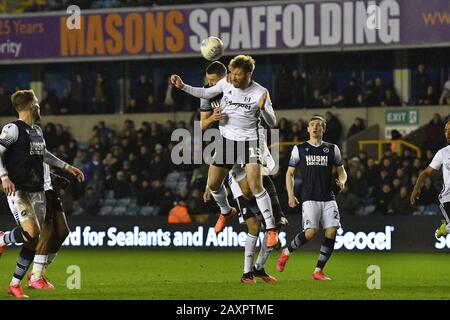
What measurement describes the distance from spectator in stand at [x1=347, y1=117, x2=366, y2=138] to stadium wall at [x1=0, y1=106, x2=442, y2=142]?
74 cm

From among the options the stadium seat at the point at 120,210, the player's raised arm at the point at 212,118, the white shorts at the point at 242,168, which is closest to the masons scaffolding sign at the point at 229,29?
the stadium seat at the point at 120,210

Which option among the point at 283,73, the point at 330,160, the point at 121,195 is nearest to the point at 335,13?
the point at 283,73

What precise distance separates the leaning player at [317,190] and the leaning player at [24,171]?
11.5 ft

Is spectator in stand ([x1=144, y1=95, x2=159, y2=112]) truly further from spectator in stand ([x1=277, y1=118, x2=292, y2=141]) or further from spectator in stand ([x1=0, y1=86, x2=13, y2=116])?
spectator in stand ([x1=277, y1=118, x2=292, y2=141])

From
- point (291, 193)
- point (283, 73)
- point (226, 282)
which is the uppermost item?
point (283, 73)

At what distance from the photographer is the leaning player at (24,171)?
38.3 ft

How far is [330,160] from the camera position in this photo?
1434cm

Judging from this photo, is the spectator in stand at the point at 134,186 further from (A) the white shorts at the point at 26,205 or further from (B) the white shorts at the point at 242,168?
(A) the white shorts at the point at 26,205

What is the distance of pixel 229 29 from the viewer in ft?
86.6

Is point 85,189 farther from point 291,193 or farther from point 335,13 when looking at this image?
point 291,193

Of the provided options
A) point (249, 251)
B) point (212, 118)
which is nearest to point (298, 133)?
point (249, 251)

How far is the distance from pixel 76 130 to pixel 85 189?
371 cm

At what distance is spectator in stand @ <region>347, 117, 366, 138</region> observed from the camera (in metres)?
25.5

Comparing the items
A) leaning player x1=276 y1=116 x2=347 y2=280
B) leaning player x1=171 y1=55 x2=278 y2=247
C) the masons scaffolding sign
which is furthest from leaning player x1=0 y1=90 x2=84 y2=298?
the masons scaffolding sign
